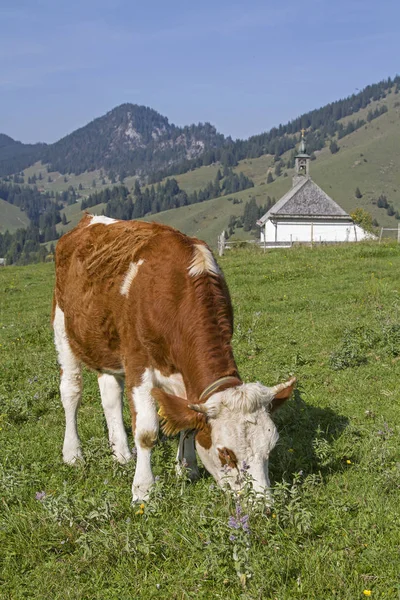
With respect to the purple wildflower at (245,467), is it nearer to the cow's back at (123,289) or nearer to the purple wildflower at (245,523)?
the purple wildflower at (245,523)

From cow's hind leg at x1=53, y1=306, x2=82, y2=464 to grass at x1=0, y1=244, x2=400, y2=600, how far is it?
1.15ft

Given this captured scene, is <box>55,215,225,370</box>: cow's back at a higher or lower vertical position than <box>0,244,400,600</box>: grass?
higher

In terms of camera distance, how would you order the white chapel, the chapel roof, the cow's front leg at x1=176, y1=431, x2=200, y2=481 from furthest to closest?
the chapel roof
the white chapel
the cow's front leg at x1=176, y1=431, x2=200, y2=481

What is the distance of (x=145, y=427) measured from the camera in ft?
19.3

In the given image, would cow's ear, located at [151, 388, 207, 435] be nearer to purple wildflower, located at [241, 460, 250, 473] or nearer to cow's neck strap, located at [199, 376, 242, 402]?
cow's neck strap, located at [199, 376, 242, 402]

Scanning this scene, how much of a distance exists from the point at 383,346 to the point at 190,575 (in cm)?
Answer: 757

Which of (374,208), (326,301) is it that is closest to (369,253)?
(326,301)

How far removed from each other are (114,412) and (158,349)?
1.98 m

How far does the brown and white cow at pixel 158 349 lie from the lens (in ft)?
15.7

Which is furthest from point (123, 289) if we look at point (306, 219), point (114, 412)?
point (306, 219)

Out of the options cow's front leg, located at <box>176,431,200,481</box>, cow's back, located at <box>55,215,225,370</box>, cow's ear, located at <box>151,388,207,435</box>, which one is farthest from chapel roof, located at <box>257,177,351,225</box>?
cow's ear, located at <box>151,388,207,435</box>

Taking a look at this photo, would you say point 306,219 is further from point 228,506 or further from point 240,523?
point 240,523

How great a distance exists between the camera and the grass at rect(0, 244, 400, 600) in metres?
4.19

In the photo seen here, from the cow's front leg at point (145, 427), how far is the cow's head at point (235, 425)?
36.3 inches
